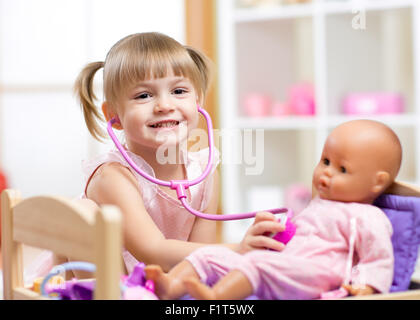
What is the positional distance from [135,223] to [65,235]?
201mm

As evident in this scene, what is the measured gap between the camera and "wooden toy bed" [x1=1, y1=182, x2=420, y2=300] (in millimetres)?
683

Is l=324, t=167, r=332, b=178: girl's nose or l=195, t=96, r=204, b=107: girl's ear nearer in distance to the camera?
l=324, t=167, r=332, b=178: girl's nose

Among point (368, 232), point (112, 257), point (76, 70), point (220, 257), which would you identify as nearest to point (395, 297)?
point (368, 232)

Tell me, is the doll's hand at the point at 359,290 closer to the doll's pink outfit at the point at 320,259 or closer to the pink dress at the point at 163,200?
the doll's pink outfit at the point at 320,259

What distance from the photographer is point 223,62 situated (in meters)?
2.68

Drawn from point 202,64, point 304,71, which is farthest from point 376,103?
point 202,64

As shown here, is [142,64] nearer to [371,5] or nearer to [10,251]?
[10,251]

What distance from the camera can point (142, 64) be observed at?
105 cm

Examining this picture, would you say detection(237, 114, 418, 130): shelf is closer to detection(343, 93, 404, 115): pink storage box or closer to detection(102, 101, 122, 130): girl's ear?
detection(343, 93, 404, 115): pink storage box

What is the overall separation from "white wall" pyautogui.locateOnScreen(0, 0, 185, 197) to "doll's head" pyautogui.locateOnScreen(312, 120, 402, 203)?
2.21 meters

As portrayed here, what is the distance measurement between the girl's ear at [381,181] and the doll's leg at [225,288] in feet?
0.78

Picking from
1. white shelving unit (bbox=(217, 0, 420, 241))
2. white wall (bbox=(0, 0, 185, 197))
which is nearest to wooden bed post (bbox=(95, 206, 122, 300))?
white shelving unit (bbox=(217, 0, 420, 241))

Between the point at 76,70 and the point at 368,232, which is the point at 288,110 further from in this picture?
the point at 368,232
